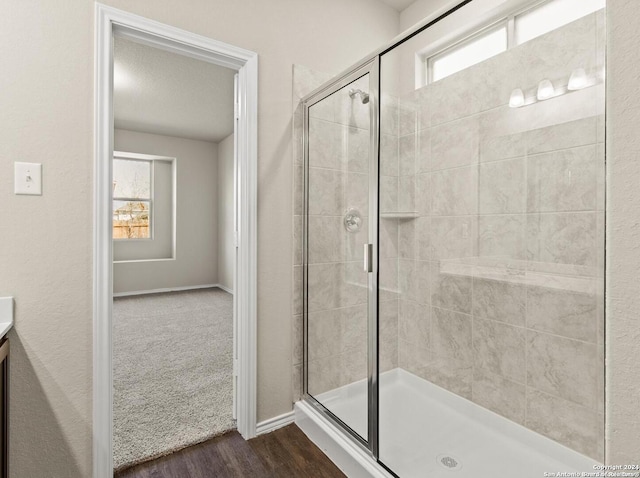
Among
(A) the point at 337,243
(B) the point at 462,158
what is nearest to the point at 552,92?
(B) the point at 462,158

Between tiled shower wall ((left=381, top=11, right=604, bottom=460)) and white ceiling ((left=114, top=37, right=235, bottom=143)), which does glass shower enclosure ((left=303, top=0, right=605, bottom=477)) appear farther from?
white ceiling ((left=114, top=37, right=235, bottom=143))

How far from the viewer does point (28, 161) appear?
141 centimetres

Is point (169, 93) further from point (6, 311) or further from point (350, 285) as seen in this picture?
point (350, 285)

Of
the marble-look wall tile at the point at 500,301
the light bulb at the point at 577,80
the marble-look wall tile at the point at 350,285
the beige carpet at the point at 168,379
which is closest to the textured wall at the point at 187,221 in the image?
the beige carpet at the point at 168,379

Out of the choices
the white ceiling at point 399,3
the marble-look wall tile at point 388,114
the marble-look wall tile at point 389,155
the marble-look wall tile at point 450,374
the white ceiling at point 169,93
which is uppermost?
the white ceiling at point 399,3

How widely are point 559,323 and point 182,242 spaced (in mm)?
5537

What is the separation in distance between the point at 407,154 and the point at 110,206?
1496 mm

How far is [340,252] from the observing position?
193cm

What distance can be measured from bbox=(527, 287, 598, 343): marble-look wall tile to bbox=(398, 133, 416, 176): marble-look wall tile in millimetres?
845

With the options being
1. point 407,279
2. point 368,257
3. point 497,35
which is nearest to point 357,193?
point 368,257

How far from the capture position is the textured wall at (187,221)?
5492mm

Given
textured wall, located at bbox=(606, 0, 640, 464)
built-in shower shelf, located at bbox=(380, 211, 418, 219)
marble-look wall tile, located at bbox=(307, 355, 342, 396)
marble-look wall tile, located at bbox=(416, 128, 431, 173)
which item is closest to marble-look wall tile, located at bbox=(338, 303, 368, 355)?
marble-look wall tile, located at bbox=(307, 355, 342, 396)

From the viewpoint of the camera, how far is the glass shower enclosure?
1.49m

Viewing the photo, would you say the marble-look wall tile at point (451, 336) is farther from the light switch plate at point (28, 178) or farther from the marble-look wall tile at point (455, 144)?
the light switch plate at point (28, 178)
